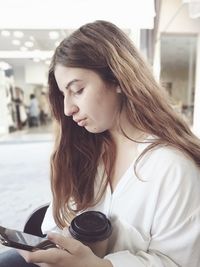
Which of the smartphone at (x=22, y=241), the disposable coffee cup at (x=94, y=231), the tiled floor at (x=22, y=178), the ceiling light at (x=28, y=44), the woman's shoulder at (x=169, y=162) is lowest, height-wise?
the tiled floor at (x=22, y=178)

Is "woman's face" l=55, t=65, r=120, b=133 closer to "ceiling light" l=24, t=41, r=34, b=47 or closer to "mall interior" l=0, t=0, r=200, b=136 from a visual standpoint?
"mall interior" l=0, t=0, r=200, b=136

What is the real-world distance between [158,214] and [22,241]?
0.29 metres

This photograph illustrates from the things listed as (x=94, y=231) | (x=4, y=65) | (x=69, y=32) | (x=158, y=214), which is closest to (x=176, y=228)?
(x=158, y=214)

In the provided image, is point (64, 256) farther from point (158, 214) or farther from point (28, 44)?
point (28, 44)

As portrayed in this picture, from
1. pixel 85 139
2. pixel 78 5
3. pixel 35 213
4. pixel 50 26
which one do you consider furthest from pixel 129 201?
pixel 50 26

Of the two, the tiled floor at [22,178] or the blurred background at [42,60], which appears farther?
the tiled floor at [22,178]

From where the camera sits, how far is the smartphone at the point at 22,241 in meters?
0.48

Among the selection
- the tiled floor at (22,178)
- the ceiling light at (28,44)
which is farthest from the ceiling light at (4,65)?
the tiled floor at (22,178)

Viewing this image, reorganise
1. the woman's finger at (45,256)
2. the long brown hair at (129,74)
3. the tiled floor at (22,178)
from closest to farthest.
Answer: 1. the woman's finger at (45,256)
2. the long brown hair at (129,74)
3. the tiled floor at (22,178)

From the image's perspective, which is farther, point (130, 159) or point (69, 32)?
point (69, 32)

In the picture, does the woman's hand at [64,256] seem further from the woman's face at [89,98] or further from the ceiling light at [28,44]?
the ceiling light at [28,44]

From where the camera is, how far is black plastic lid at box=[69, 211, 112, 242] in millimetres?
570

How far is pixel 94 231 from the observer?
573 millimetres

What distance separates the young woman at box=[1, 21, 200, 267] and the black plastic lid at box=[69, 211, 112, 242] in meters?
0.04
